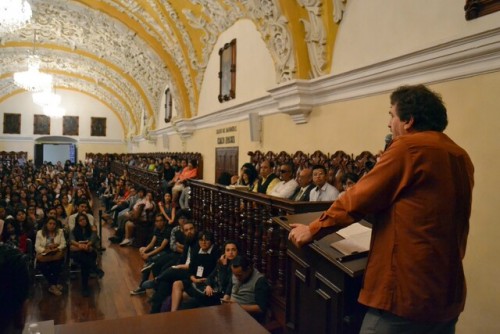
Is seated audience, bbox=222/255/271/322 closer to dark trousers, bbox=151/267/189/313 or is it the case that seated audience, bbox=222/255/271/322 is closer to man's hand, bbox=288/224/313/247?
dark trousers, bbox=151/267/189/313

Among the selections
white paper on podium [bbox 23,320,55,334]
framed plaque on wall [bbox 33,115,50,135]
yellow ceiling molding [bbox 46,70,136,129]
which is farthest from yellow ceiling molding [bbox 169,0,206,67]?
framed plaque on wall [bbox 33,115,50,135]

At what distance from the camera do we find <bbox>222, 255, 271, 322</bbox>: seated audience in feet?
12.5

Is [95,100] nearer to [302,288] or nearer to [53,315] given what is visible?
[53,315]

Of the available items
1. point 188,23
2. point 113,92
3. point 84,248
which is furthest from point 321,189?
point 113,92

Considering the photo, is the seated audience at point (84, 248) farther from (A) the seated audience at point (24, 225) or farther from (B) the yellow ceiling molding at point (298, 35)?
(B) the yellow ceiling molding at point (298, 35)

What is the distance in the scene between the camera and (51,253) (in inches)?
247

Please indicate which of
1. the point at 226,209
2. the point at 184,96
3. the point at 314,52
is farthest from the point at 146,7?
the point at 226,209

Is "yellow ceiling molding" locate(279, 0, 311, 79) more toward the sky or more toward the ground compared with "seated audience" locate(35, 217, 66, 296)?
more toward the sky

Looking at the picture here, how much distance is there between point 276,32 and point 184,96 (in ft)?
21.7

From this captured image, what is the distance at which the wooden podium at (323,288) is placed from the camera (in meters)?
1.94

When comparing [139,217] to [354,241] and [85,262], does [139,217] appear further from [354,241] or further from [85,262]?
[354,241]

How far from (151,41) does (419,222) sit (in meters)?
12.0

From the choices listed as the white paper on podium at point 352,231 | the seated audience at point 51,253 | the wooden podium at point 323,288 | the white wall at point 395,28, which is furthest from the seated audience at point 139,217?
the white paper on podium at point 352,231

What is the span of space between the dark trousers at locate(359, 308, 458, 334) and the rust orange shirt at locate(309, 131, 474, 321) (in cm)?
5
